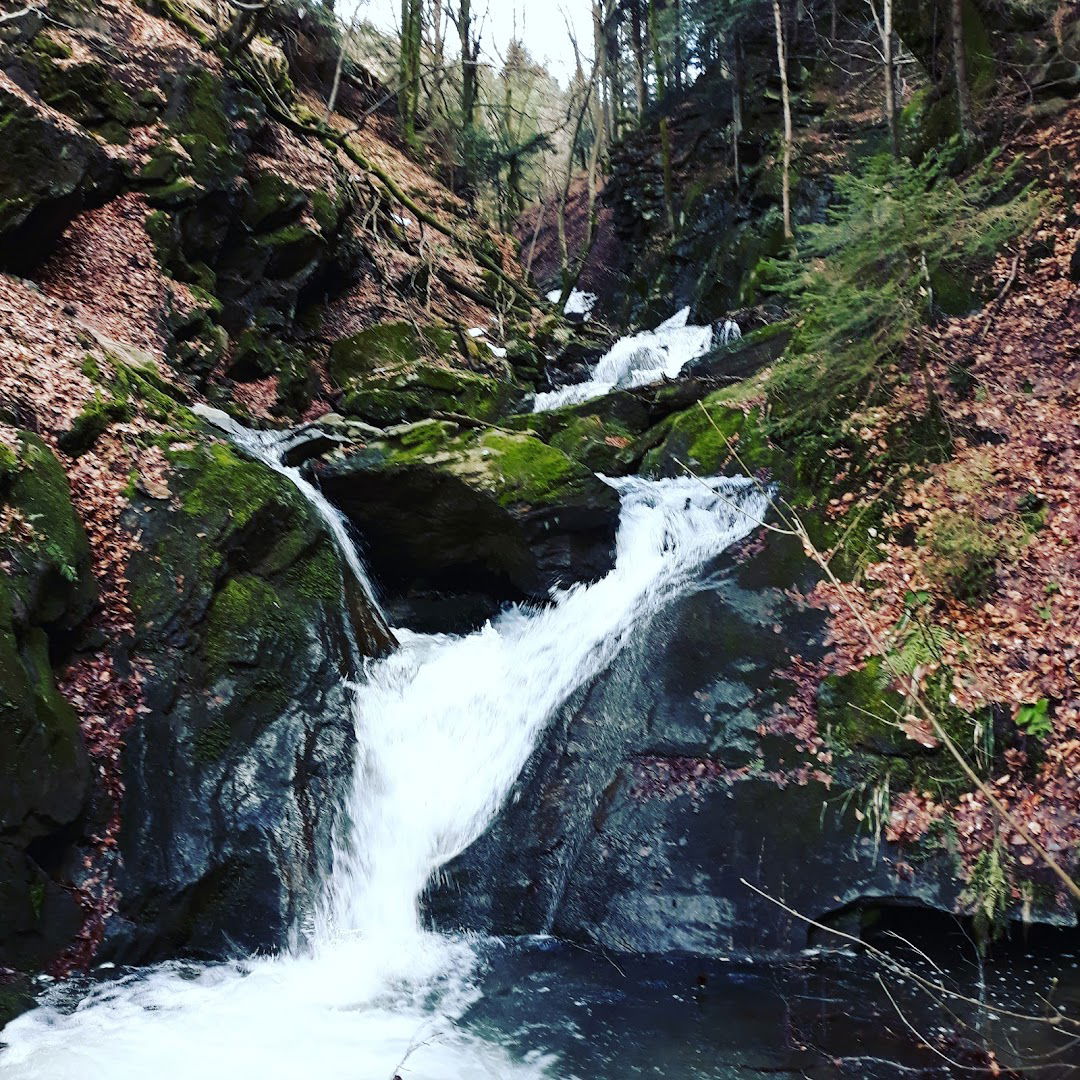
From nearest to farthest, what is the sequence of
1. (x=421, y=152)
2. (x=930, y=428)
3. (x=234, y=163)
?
(x=930, y=428), (x=234, y=163), (x=421, y=152)

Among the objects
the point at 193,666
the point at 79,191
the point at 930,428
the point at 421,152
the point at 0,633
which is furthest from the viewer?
the point at 421,152

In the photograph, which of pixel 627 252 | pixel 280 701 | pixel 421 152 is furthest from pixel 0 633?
pixel 627 252

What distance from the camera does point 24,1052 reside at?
4668 millimetres

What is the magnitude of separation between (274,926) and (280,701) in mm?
1810

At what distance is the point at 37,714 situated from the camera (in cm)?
554

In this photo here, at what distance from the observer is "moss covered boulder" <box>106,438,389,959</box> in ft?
19.8

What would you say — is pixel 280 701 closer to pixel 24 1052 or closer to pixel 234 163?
pixel 24 1052

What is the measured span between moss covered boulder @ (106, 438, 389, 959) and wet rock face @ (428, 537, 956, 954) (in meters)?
1.46

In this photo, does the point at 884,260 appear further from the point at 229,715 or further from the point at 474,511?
the point at 229,715

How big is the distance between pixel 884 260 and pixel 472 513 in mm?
5104

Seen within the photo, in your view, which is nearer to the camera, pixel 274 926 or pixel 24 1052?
pixel 24 1052

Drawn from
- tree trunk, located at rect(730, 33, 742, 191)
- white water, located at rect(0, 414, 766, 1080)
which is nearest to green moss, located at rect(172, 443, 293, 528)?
white water, located at rect(0, 414, 766, 1080)

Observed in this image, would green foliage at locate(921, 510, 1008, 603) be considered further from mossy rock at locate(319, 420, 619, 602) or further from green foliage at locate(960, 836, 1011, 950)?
mossy rock at locate(319, 420, 619, 602)

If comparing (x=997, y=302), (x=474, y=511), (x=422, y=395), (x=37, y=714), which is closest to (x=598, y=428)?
(x=422, y=395)
